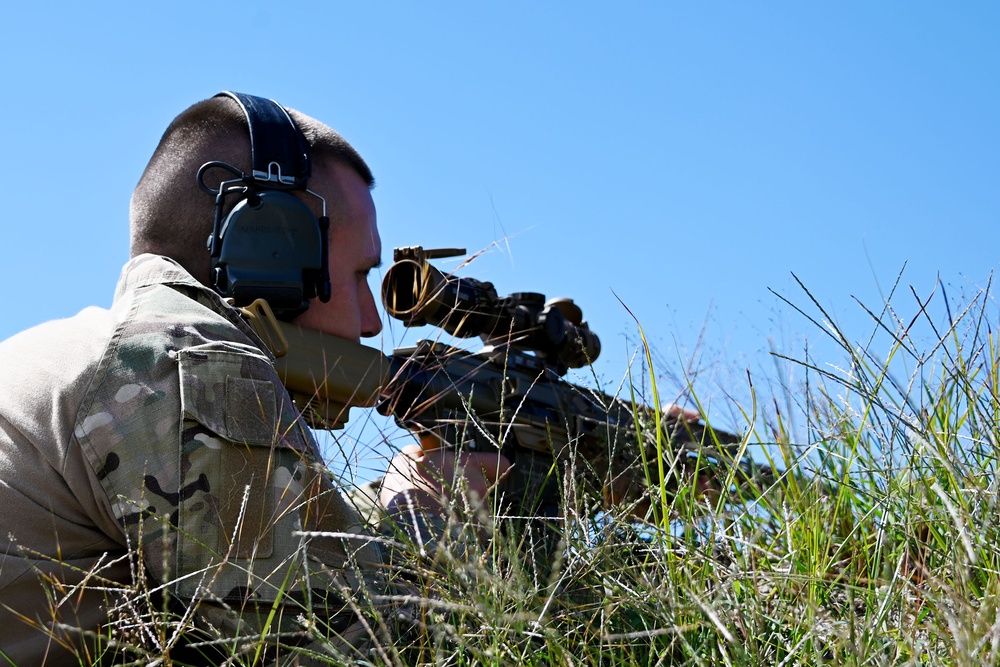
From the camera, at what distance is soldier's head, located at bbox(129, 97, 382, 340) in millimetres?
3039

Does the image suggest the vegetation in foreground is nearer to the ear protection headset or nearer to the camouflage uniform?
the camouflage uniform

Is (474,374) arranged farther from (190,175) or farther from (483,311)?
(190,175)

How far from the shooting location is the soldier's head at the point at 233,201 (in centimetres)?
304

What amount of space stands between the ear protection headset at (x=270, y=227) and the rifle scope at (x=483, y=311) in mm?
344

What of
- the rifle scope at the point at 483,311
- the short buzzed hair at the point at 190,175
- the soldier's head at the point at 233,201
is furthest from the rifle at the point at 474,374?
the short buzzed hair at the point at 190,175

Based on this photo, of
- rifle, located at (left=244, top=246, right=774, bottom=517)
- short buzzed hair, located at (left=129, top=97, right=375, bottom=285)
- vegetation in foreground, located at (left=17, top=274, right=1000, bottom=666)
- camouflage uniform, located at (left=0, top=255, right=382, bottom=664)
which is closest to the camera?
vegetation in foreground, located at (left=17, top=274, right=1000, bottom=666)

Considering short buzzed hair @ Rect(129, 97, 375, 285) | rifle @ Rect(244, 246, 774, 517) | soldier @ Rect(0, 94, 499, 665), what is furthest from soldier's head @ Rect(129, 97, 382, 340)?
soldier @ Rect(0, 94, 499, 665)

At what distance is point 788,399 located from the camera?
2238mm

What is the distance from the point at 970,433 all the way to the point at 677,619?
69cm

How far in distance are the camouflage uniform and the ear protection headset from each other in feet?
2.25

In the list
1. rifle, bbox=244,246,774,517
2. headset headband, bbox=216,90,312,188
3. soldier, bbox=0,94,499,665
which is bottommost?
soldier, bbox=0,94,499,665

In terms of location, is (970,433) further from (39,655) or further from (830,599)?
(39,655)

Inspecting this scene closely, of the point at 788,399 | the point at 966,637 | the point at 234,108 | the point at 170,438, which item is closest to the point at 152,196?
the point at 234,108

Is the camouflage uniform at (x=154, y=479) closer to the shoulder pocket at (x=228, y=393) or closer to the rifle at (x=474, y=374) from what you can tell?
the shoulder pocket at (x=228, y=393)
